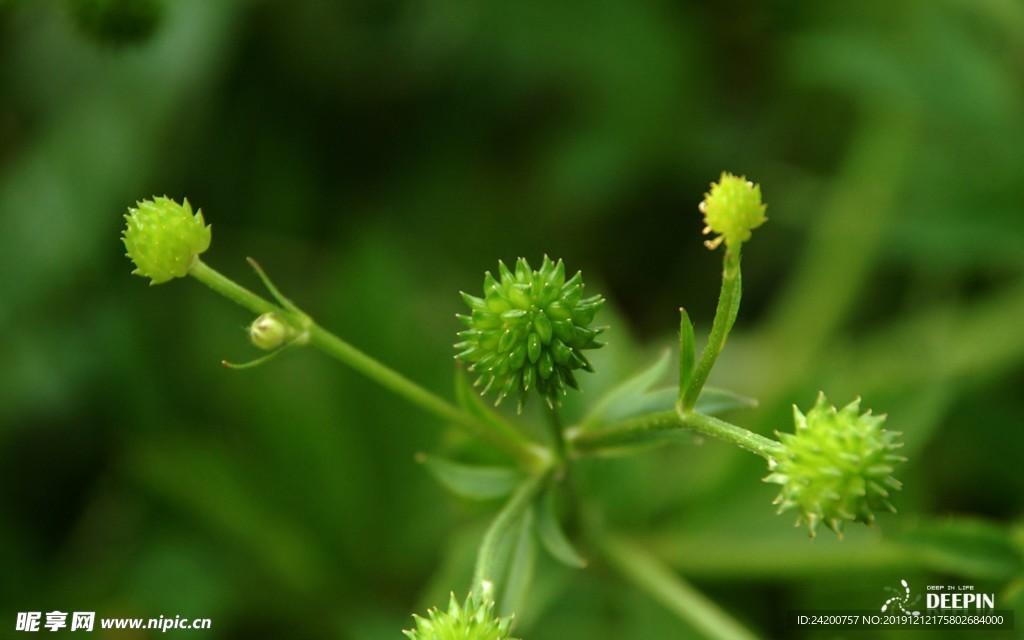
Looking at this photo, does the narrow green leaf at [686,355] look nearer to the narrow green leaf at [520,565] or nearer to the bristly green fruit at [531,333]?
the bristly green fruit at [531,333]

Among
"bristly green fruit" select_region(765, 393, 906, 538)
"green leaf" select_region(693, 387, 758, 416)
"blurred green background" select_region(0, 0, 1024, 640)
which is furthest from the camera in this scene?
"blurred green background" select_region(0, 0, 1024, 640)

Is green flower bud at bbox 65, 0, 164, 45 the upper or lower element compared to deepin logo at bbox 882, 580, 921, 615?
upper

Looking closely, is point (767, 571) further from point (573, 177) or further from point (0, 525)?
point (0, 525)

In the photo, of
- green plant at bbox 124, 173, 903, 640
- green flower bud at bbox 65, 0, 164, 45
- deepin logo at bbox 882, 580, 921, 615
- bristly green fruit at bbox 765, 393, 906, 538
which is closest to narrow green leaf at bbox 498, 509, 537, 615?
green plant at bbox 124, 173, 903, 640

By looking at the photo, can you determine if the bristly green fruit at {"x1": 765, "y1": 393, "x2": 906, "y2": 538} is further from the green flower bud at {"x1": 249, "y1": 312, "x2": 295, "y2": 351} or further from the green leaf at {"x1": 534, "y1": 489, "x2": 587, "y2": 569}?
the green flower bud at {"x1": 249, "y1": 312, "x2": 295, "y2": 351}

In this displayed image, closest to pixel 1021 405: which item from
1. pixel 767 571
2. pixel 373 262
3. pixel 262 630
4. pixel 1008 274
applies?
pixel 1008 274

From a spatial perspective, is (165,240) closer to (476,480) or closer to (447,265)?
(476,480)
